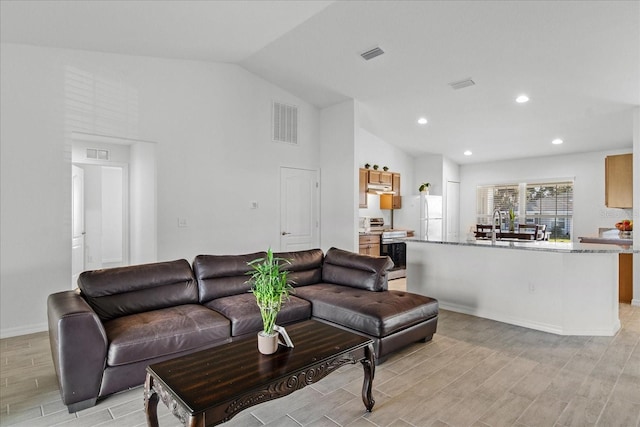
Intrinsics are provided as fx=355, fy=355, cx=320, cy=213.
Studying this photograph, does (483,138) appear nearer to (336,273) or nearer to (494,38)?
(494,38)

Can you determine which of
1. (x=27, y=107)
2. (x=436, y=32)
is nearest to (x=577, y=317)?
(x=436, y=32)

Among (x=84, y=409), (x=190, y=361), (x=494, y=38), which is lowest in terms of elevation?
(x=84, y=409)

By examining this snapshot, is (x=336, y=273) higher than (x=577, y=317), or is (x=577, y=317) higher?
(x=336, y=273)

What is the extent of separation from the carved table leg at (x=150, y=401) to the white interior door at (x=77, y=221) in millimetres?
4302

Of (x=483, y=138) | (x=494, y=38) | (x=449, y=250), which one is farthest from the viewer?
(x=483, y=138)

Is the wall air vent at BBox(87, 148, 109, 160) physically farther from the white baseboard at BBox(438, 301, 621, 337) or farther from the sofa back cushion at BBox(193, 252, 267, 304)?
the white baseboard at BBox(438, 301, 621, 337)

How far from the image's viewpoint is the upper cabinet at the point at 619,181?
18.7ft

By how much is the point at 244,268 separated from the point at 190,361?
70.7 inches

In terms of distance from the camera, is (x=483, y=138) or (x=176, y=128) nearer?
(x=176, y=128)

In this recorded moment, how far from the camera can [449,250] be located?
4652 mm

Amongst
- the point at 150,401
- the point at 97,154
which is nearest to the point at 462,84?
the point at 150,401

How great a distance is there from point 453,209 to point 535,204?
170 centimetres

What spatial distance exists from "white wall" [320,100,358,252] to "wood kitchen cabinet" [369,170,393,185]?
143cm

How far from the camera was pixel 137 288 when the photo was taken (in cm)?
313
